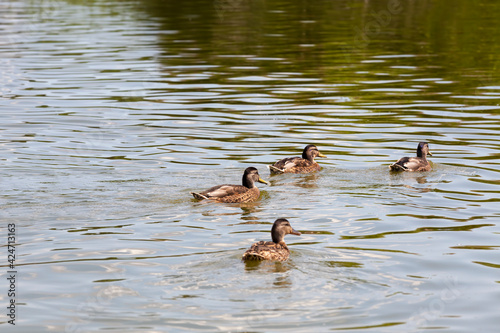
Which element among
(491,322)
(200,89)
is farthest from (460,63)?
(491,322)

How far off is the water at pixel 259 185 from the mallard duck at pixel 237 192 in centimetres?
18

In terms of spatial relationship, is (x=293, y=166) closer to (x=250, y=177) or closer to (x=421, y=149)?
(x=250, y=177)

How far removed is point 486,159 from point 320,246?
293 inches

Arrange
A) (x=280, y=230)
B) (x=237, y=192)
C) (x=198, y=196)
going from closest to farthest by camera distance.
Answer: (x=280, y=230) < (x=198, y=196) < (x=237, y=192)

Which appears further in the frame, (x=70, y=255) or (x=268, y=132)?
(x=268, y=132)

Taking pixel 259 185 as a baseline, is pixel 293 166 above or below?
above

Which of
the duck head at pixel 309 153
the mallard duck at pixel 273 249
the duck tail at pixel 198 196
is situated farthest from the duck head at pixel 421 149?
the mallard duck at pixel 273 249

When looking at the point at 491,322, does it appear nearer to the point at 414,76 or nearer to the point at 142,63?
the point at 414,76

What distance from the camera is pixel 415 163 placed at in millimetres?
17547

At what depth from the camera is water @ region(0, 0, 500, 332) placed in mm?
10391

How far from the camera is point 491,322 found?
1016 cm

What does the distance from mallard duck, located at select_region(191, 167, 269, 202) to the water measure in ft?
0.58

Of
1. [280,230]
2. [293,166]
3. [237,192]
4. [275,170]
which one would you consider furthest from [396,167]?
[280,230]

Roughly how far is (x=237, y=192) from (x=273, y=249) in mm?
3998
